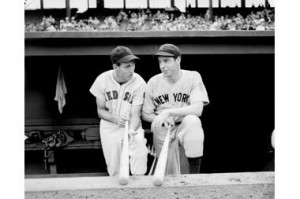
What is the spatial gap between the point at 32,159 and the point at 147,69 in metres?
2.16

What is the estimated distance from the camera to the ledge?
1841 mm

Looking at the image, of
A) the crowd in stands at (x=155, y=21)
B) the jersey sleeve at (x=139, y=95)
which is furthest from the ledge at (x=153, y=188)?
the crowd in stands at (x=155, y=21)

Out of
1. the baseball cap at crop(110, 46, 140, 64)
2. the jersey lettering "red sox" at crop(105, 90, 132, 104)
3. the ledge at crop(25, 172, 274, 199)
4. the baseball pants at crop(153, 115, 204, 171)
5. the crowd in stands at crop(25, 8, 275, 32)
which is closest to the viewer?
the ledge at crop(25, 172, 274, 199)

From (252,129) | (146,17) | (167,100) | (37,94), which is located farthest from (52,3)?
(167,100)

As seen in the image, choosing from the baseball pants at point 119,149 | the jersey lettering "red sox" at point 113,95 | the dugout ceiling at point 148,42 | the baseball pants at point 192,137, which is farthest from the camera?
the dugout ceiling at point 148,42

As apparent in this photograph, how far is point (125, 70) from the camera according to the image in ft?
9.17

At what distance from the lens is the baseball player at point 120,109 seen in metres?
2.68

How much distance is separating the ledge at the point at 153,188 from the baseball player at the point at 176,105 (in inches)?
23.3

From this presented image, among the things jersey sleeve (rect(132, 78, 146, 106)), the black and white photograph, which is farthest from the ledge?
jersey sleeve (rect(132, 78, 146, 106))

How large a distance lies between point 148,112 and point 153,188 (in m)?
1.00

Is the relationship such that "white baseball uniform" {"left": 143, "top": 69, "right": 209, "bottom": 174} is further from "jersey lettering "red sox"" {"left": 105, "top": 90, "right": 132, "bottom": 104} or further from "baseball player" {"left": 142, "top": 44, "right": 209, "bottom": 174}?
Result: "jersey lettering "red sox"" {"left": 105, "top": 90, "right": 132, "bottom": 104}

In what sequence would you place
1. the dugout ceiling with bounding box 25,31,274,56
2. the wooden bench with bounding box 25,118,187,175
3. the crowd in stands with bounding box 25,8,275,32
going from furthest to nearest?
the crowd in stands with bounding box 25,8,275,32 → the wooden bench with bounding box 25,118,187,175 → the dugout ceiling with bounding box 25,31,274,56

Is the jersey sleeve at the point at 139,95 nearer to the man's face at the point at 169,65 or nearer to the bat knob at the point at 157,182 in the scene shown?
the man's face at the point at 169,65
